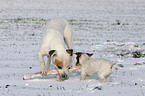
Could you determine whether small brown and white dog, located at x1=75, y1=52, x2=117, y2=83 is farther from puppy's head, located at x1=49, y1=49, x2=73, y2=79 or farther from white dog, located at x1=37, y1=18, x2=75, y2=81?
puppy's head, located at x1=49, y1=49, x2=73, y2=79

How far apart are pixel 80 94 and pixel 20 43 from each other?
344 inches

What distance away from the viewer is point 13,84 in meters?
6.49

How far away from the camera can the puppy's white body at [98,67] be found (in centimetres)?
636

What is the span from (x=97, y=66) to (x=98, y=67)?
0.04 metres

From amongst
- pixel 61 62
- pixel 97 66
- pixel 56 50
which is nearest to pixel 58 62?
pixel 61 62

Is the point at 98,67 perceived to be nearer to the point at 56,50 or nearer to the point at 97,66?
the point at 97,66

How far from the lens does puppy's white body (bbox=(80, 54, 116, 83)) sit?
6.36 metres

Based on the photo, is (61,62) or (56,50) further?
(56,50)

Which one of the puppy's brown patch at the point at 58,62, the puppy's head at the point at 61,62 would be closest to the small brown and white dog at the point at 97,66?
the puppy's head at the point at 61,62

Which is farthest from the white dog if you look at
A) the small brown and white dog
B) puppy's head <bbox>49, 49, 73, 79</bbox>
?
the small brown and white dog

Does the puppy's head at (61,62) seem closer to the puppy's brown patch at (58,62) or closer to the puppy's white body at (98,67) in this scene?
the puppy's brown patch at (58,62)

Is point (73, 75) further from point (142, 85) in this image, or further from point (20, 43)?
point (20, 43)

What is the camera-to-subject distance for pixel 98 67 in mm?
6559

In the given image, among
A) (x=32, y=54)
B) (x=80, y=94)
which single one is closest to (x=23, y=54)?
(x=32, y=54)
